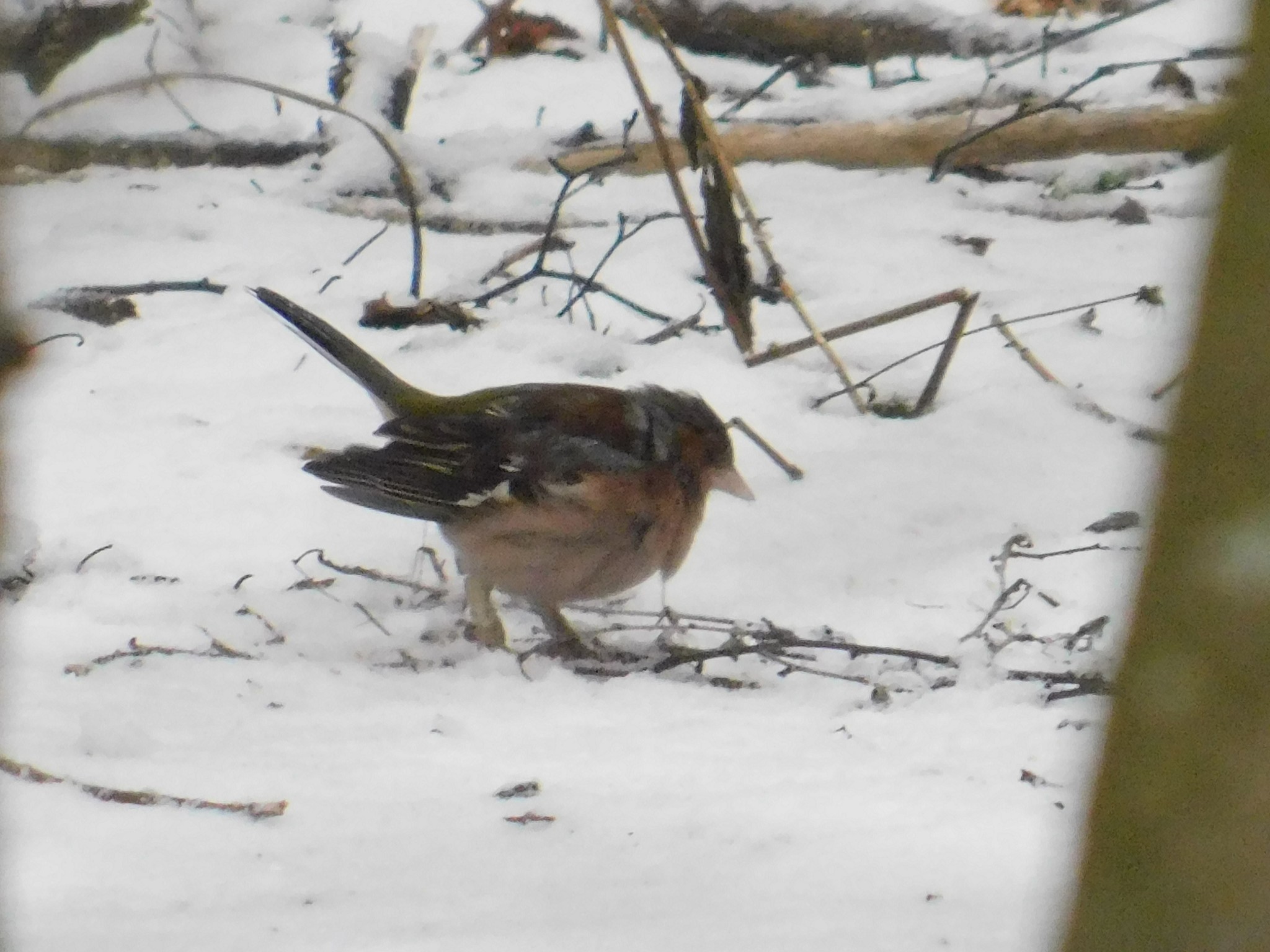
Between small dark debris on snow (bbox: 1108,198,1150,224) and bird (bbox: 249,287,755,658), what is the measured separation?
2951 millimetres

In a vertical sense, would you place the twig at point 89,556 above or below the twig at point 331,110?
below

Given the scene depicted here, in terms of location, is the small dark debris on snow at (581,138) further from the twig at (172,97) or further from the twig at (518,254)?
the twig at (172,97)

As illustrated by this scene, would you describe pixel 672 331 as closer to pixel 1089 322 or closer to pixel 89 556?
pixel 1089 322

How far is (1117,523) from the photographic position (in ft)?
12.8

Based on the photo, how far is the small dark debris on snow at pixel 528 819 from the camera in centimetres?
224

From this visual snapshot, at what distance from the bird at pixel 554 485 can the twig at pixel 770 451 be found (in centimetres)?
35

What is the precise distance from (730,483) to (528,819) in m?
1.55

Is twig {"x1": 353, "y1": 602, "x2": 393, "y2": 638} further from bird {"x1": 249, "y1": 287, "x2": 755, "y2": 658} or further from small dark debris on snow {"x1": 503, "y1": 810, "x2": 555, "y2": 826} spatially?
small dark debris on snow {"x1": 503, "y1": 810, "x2": 555, "y2": 826}

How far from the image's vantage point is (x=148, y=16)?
7.16 metres

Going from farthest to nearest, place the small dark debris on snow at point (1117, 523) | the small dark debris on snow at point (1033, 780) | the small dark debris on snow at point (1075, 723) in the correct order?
1. the small dark debris on snow at point (1117, 523)
2. the small dark debris on snow at point (1075, 723)
3. the small dark debris on snow at point (1033, 780)

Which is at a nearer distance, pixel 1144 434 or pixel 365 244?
pixel 1144 434

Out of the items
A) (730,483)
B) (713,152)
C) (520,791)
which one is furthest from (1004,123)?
(520,791)

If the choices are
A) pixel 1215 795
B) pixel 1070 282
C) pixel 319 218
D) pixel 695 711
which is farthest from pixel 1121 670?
pixel 319 218

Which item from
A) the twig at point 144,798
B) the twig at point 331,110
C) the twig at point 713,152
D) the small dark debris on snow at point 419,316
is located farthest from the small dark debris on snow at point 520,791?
the small dark debris on snow at point 419,316
